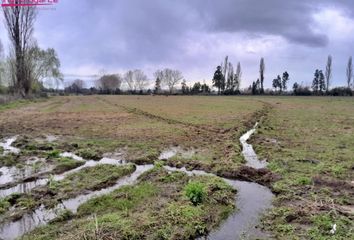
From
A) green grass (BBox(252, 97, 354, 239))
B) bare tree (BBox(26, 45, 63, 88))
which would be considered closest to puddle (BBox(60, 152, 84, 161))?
green grass (BBox(252, 97, 354, 239))

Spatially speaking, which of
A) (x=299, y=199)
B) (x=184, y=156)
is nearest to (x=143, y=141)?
(x=184, y=156)

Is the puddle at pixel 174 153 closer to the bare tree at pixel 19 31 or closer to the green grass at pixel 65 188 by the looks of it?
the green grass at pixel 65 188

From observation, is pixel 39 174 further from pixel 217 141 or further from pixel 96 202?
pixel 217 141

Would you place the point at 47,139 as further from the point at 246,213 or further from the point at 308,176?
the point at 308,176

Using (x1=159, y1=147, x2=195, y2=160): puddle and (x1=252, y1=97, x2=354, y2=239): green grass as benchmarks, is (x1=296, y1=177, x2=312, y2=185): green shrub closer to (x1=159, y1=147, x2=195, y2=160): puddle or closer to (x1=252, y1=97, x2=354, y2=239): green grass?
(x1=252, y1=97, x2=354, y2=239): green grass

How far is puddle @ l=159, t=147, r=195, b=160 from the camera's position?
10569 mm

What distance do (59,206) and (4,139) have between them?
31.3 feet

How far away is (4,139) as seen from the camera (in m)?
14.0

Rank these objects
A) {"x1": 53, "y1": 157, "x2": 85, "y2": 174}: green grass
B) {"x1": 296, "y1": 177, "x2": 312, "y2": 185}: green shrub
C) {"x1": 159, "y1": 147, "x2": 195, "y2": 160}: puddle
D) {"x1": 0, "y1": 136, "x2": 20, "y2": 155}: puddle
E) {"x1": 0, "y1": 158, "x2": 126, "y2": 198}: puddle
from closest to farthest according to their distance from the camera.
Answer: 1. {"x1": 0, "y1": 158, "x2": 126, "y2": 198}: puddle
2. {"x1": 296, "y1": 177, "x2": 312, "y2": 185}: green shrub
3. {"x1": 53, "y1": 157, "x2": 85, "y2": 174}: green grass
4. {"x1": 159, "y1": 147, "x2": 195, "y2": 160}: puddle
5. {"x1": 0, "y1": 136, "x2": 20, "y2": 155}: puddle

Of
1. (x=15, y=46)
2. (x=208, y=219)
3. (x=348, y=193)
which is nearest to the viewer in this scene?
(x=208, y=219)

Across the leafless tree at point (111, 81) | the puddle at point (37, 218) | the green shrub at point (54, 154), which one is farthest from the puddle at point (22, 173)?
the leafless tree at point (111, 81)

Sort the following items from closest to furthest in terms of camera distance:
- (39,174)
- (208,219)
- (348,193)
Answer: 1. (208,219)
2. (348,193)
3. (39,174)

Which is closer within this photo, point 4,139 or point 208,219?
point 208,219

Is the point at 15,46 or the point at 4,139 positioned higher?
the point at 15,46
